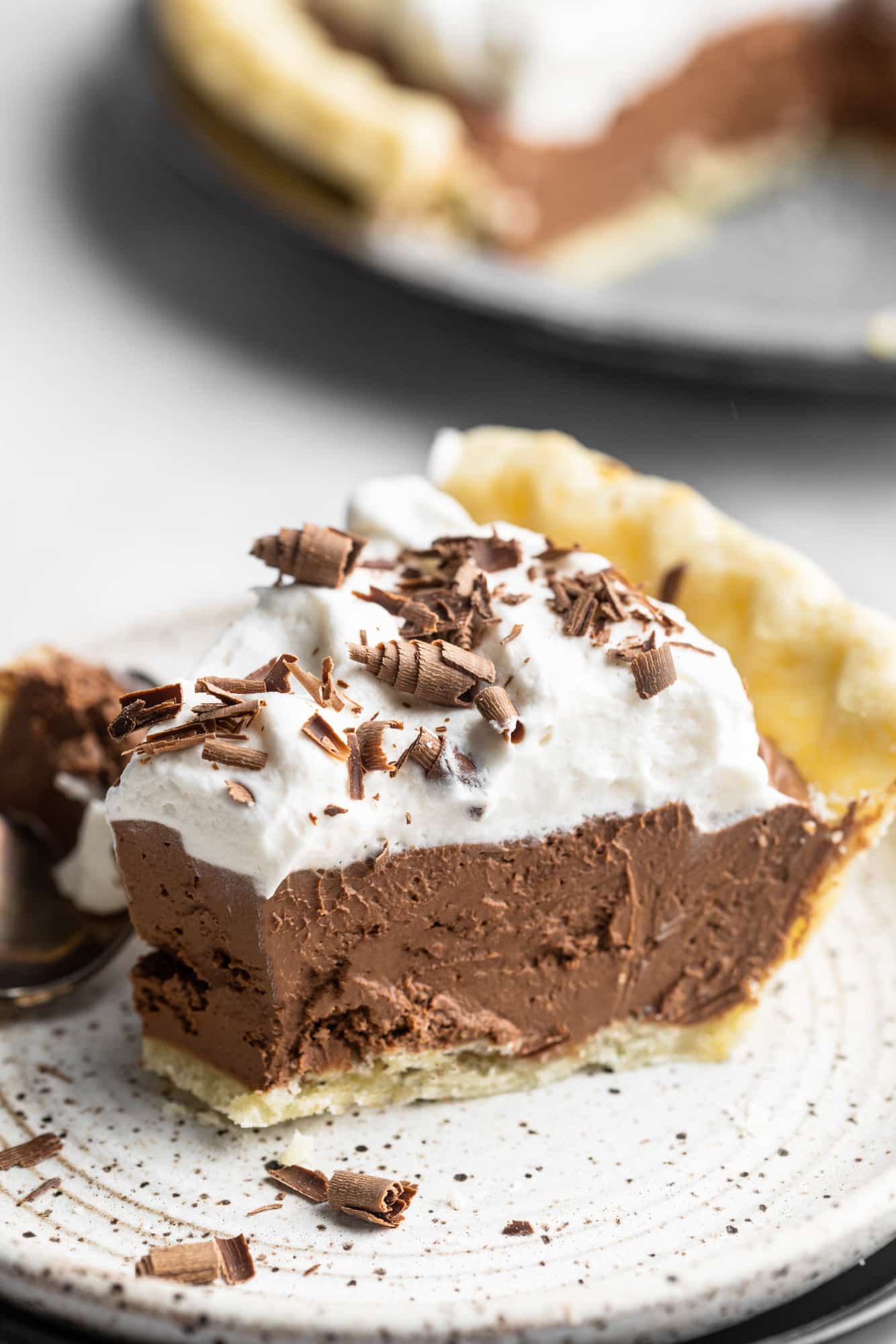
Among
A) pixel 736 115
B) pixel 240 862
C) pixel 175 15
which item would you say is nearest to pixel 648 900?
pixel 240 862

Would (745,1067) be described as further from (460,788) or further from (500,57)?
(500,57)

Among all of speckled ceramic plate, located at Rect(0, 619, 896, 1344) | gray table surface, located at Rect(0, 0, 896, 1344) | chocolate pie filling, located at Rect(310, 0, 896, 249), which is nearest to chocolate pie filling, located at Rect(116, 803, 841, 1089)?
speckled ceramic plate, located at Rect(0, 619, 896, 1344)

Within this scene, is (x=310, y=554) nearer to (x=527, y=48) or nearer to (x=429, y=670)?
(x=429, y=670)

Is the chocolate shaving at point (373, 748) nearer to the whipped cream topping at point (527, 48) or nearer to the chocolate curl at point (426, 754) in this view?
the chocolate curl at point (426, 754)

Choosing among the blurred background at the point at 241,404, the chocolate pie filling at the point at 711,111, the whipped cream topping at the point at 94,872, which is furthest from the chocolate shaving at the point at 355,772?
the chocolate pie filling at the point at 711,111

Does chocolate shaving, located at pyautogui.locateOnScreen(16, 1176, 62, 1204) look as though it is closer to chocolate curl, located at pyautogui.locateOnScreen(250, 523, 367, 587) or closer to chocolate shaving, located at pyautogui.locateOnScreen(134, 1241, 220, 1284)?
chocolate shaving, located at pyautogui.locateOnScreen(134, 1241, 220, 1284)
